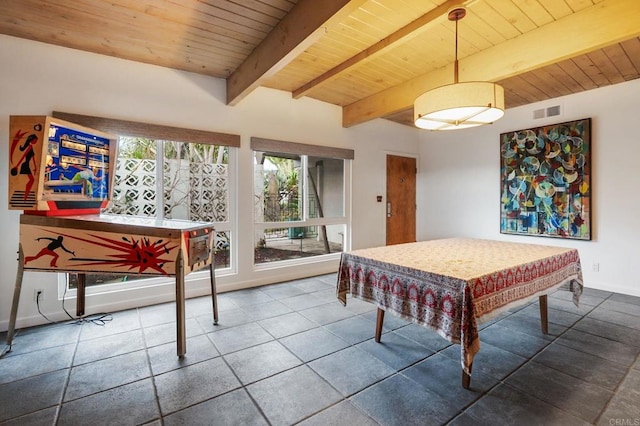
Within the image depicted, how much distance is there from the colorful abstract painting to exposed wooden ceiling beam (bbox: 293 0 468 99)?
2.91 metres

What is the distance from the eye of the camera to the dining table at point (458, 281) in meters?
1.68

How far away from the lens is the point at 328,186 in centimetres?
500

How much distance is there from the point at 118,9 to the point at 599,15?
3595 mm

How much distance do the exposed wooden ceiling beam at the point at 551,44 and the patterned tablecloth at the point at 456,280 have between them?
1602 millimetres

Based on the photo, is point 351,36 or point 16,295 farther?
point 351,36

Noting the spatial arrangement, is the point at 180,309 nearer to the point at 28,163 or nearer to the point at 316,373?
the point at 316,373

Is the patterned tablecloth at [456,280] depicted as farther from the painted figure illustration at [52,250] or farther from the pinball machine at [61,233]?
the painted figure illustration at [52,250]

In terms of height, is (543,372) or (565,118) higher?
(565,118)

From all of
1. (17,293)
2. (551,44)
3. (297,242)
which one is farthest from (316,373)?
(551,44)

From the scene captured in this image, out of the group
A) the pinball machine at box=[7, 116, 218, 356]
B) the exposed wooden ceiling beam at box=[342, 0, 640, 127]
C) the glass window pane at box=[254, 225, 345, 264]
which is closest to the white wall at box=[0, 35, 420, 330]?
the glass window pane at box=[254, 225, 345, 264]

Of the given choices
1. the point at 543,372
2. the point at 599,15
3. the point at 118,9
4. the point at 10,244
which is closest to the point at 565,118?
the point at 599,15

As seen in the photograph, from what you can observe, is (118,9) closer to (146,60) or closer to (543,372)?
(146,60)

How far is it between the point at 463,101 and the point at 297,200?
290cm

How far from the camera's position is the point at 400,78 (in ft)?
11.9
